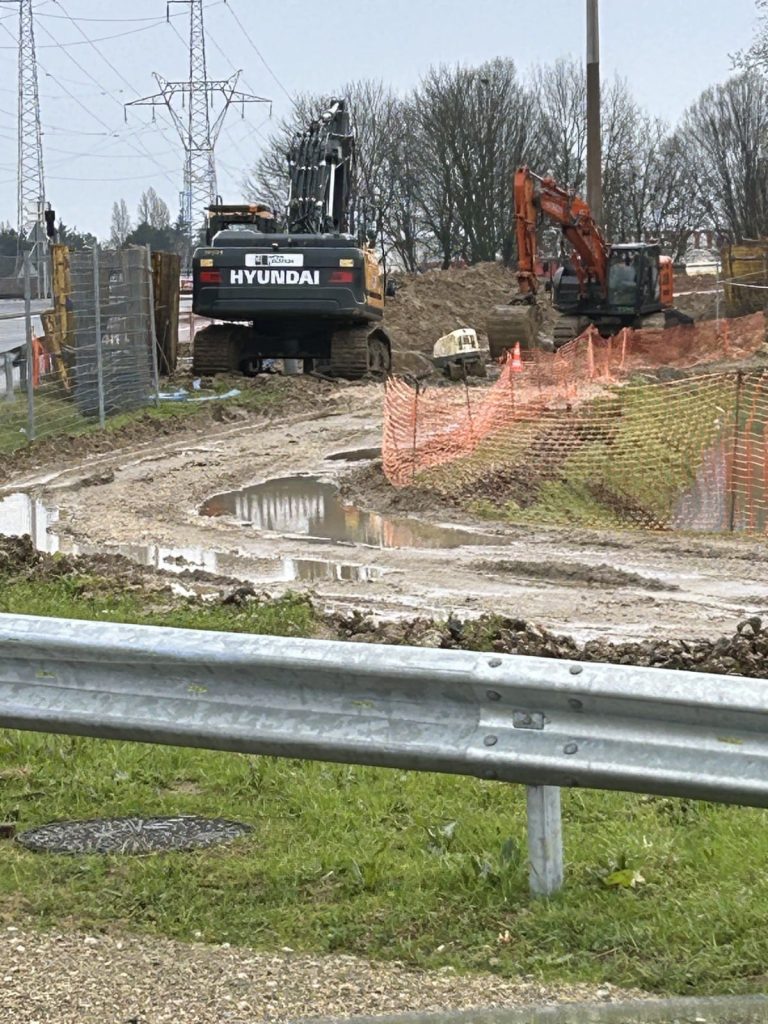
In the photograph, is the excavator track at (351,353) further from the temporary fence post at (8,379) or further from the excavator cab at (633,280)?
the excavator cab at (633,280)

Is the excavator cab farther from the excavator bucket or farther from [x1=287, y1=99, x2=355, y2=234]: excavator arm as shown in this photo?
[x1=287, y1=99, x2=355, y2=234]: excavator arm

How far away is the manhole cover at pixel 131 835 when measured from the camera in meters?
5.21

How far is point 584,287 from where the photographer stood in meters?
35.8

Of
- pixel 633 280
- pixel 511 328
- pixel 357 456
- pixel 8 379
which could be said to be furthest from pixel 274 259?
pixel 633 280

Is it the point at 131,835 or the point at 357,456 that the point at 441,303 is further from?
the point at 131,835

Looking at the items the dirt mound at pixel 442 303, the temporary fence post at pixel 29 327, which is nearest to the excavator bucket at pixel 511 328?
the dirt mound at pixel 442 303

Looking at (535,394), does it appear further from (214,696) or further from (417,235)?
(417,235)

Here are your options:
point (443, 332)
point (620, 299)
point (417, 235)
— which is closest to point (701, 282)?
point (417, 235)

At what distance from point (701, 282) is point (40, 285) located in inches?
985

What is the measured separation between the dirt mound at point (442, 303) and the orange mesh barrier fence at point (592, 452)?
15.5m

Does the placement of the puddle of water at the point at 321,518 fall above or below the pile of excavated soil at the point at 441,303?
below

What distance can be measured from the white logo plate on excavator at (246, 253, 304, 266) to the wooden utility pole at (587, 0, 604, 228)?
14407mm

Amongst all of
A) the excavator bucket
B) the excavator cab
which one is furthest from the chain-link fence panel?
the excavator cab

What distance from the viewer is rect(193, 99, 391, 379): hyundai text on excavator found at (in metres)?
27.6
